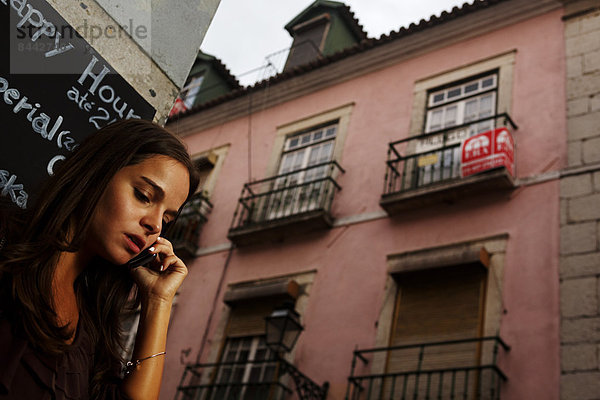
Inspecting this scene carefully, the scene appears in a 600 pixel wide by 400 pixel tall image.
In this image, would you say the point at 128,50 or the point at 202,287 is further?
the point at 202,287

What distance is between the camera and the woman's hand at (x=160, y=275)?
184 centimetres

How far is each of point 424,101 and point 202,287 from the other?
5037 millimetres

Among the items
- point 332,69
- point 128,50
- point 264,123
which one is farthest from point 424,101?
point 128,50

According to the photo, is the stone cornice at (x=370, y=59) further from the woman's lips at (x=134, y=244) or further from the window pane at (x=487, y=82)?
the woman's lips at (x=134, y=244)

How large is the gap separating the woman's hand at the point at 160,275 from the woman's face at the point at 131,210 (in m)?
0.18

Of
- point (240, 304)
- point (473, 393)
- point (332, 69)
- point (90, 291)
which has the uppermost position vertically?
point (332, 69)

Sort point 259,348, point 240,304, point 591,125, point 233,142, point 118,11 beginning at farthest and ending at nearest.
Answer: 1. point 233,142
2. point 240,304
3. point 259,348
4. point 591,125
5. point 118,11

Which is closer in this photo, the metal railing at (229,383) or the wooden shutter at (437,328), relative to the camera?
the wooden shutter at (437,328)

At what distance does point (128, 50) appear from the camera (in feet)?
9.00

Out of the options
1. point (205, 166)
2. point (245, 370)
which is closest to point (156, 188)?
point (245, 370)

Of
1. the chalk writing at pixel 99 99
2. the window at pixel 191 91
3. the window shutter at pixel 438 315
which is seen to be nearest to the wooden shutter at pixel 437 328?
the window shutter at pixel 438 315

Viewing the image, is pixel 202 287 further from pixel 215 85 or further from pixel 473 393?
pixel 215 85

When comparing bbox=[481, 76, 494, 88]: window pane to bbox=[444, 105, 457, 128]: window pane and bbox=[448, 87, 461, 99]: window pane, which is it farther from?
bbox=[444, 105, 457, 128]: window pane

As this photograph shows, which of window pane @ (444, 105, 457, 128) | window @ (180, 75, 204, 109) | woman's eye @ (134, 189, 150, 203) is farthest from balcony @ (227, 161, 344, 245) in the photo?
woman's eye @ (134, 189, 150, 203)
